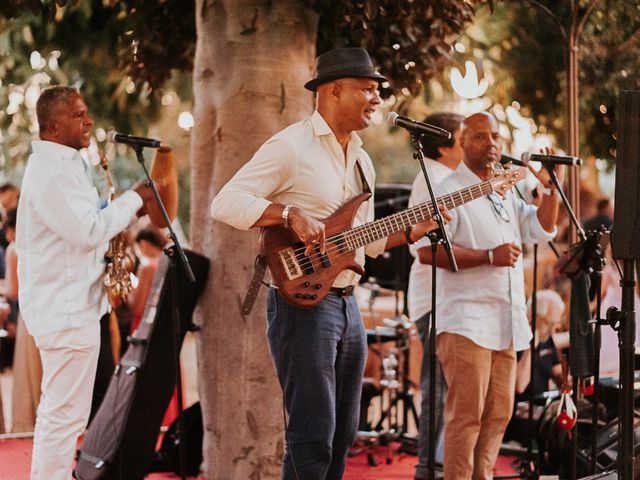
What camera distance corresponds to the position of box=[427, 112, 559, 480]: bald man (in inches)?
194

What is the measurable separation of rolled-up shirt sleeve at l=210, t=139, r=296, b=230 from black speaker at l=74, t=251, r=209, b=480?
136 centimetres

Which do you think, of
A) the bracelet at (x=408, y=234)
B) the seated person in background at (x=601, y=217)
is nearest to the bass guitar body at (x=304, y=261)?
the bracelet at (x=408, y=234)

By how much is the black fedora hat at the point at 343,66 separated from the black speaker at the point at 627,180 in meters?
1.01

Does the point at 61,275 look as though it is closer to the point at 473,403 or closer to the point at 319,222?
the point at 319,222

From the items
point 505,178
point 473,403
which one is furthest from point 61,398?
point 505,178

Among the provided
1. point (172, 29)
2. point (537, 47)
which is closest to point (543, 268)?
point (537, 47)

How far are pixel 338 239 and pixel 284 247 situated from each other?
0.22 meters

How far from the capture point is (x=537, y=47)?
8.82m

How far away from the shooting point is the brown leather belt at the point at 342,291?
4.14m

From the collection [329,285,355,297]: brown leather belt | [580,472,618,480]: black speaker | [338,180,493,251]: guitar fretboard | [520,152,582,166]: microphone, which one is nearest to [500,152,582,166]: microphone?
[520,152,582,166]: microphone

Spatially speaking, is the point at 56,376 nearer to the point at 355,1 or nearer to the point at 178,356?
the point at 178,356

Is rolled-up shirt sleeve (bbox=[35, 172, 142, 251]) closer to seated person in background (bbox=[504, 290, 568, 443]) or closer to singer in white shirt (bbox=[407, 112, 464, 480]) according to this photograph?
singer in white shirt (bbox=[407, 112, 464, 480])

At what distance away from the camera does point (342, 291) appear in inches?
164

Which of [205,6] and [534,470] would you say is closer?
[205,6]
